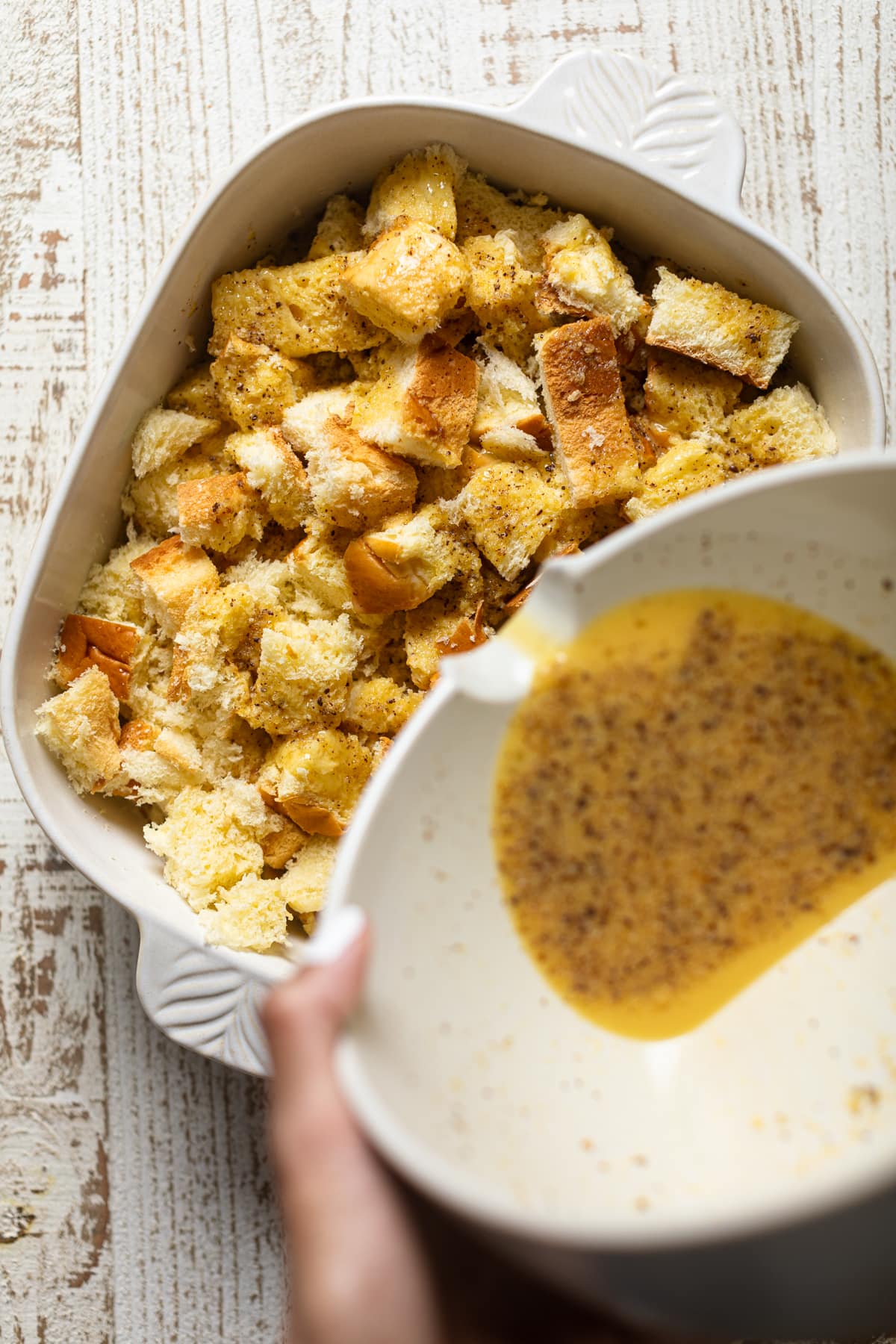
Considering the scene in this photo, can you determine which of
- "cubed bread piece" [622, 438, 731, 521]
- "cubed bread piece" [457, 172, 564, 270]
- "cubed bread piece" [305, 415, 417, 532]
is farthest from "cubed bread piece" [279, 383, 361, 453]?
"cubed bread piece" [622, 438, 731, 521]

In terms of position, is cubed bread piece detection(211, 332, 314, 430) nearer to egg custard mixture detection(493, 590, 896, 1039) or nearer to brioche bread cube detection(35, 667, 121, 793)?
brioche bread cube detection(35, 667, 121, 793)

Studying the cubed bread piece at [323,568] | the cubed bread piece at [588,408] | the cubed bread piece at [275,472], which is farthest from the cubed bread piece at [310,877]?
the cubed bread piece at [588,408]

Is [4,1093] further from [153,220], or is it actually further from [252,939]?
[153,220]

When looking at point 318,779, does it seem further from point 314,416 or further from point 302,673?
point 314,416

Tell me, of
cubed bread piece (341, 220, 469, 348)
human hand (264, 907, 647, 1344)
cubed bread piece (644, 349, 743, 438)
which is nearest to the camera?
human hand (264, 907, 647, 1344)

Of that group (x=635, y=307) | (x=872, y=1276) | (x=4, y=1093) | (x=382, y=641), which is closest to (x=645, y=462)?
(x=635, y=307)
